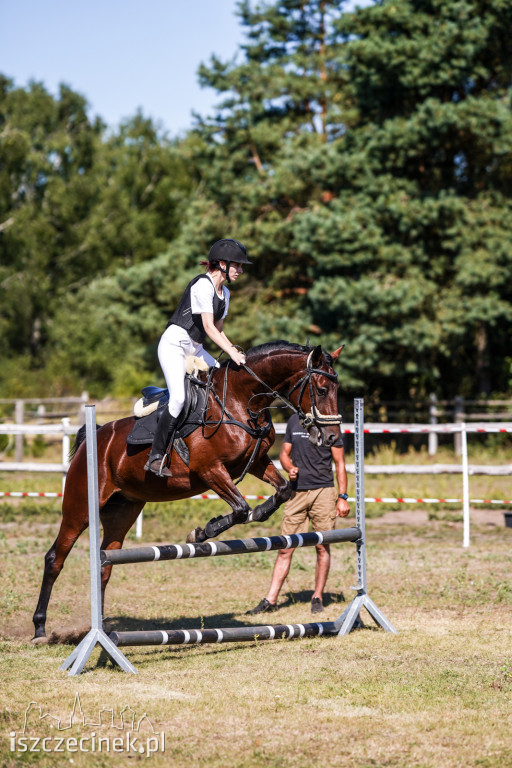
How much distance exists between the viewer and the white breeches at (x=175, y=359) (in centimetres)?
702

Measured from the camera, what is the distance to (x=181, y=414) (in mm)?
7086

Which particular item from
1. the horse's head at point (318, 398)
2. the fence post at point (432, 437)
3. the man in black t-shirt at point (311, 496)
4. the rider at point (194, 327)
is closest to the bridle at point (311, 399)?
the horse's head at point (318, 398)

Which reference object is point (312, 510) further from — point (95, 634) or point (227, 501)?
point (95, 634)

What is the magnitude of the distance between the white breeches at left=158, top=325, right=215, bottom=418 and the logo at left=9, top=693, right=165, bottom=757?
2.41m

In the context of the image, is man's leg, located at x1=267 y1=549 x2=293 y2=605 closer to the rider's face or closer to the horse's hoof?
the horse's hoof

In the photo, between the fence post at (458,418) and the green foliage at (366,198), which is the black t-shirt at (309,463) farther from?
the fence post at (458,418)

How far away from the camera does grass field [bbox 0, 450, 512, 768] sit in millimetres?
4863

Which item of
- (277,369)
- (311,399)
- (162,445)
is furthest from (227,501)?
(277,369)

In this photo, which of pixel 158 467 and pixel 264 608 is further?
pixel 264 608

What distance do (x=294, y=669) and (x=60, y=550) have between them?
2.40m

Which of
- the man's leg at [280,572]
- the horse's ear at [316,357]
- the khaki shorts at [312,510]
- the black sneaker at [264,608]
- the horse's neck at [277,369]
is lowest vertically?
the black sneaker at [264,608]

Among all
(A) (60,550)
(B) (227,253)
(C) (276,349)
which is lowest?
(A) (60,550)

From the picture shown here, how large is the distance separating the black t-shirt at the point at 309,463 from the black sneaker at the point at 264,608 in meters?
1.18

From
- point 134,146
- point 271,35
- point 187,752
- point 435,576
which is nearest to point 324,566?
point 435,576
